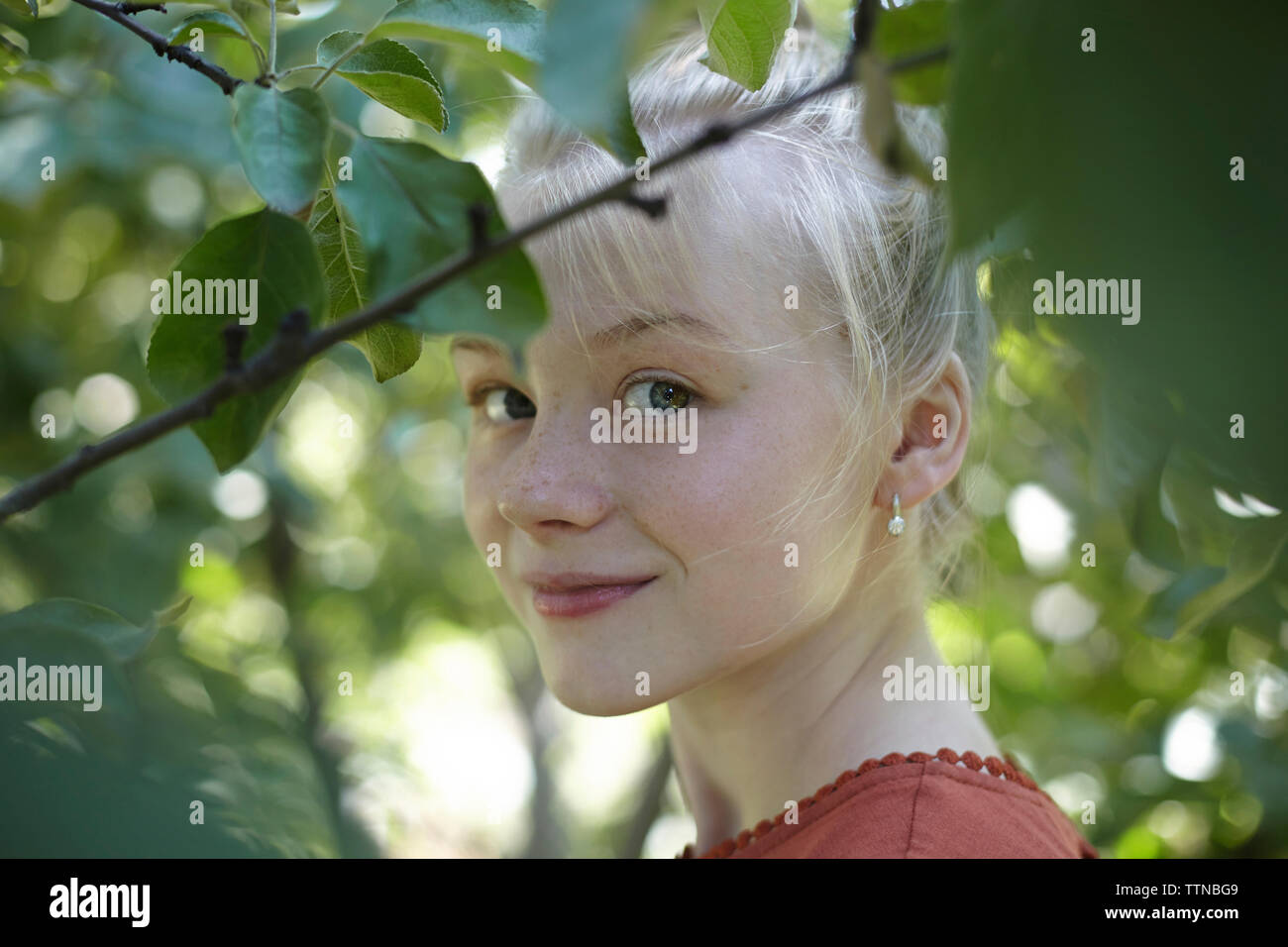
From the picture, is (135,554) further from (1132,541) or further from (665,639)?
(1132,541)

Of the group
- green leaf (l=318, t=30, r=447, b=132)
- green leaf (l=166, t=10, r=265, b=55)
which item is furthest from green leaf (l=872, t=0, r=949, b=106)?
green leaf (l=166, t=10, r=265, b=55)

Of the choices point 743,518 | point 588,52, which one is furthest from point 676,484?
point 588,52

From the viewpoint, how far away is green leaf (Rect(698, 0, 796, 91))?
427mm

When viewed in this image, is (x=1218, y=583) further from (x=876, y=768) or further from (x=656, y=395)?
(x=656, y=395)

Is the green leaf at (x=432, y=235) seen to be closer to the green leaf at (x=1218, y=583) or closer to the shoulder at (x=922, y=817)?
the green leaf at (x=1218, y=583)

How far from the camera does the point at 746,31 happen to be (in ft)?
1.42

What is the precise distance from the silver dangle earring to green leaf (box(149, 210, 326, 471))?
1.64 feet

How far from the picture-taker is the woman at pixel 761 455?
2.27ft

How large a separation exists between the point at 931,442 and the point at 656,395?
0.22 m

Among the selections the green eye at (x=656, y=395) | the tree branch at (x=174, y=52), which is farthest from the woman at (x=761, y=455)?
the tree branch at (x=174, y=52)

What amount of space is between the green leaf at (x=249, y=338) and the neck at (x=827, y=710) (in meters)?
0.50

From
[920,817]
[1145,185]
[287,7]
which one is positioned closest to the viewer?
[1145,185]

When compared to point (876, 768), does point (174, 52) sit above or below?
above
